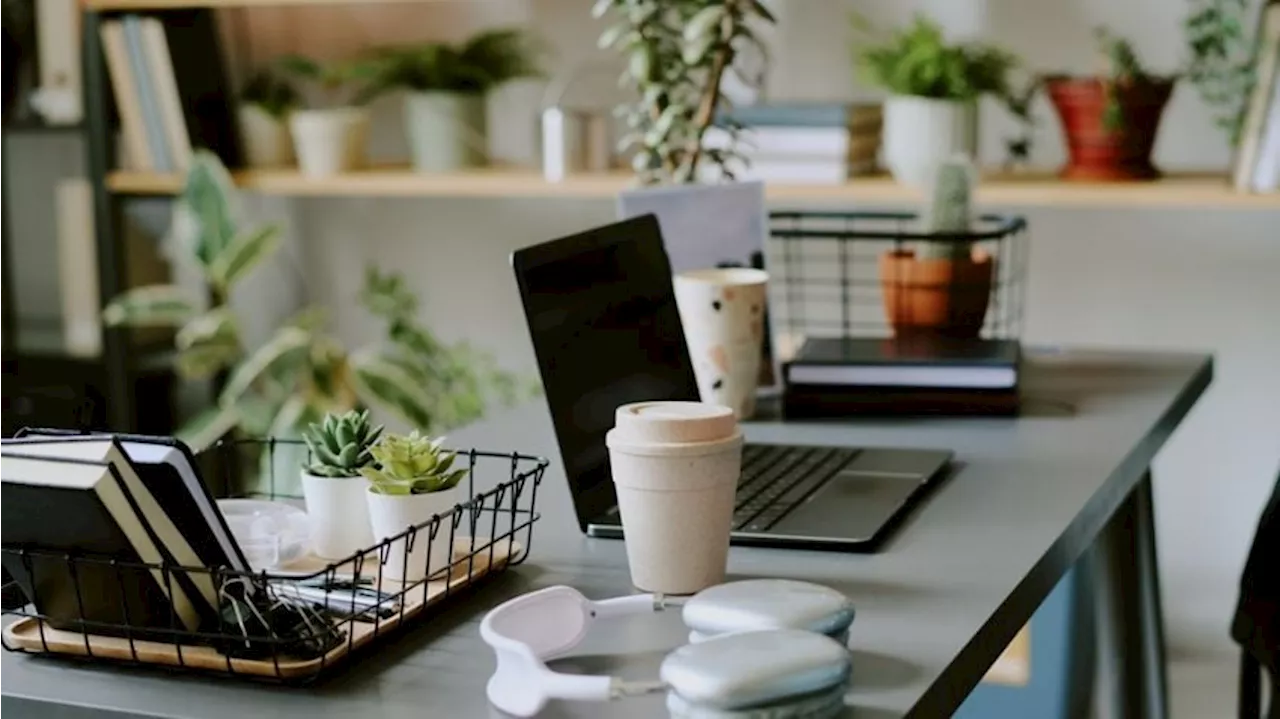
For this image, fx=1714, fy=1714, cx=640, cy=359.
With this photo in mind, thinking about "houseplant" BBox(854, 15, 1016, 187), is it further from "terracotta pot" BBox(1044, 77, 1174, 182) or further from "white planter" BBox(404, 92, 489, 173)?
"white planter" BBox(404, 92, 489, 173)

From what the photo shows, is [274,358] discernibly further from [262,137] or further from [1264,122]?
[1264,122]

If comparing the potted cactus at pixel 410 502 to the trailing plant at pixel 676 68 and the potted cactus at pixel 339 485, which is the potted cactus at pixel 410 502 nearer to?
the potted cactus at pixel 339 485

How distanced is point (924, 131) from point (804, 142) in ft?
0.65

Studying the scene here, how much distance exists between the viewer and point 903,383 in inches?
69.1

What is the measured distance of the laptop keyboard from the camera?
131 cm

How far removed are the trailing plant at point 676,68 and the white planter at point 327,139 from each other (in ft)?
→ 3.92

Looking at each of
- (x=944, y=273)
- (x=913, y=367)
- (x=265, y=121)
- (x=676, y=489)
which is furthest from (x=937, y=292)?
(x=265, y=121)

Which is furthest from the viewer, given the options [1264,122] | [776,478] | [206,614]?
[1264,122]

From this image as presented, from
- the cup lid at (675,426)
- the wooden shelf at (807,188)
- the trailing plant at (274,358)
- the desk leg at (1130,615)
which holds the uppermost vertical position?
the wooden shelf at (807,188)

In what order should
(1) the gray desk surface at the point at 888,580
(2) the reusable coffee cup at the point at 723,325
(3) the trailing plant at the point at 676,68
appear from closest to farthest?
1. (1) the gray desk surface at the point at 888,580
2. (2) the reusable coffee cup at the point at 723,325
3. (3) the trailing plant at the point at 676,68

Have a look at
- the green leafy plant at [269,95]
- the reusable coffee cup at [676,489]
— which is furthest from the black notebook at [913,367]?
the green leafy plant at [269,95]

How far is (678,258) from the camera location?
1.73 m

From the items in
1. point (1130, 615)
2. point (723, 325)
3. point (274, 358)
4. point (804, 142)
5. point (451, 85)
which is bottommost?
point (1130, 615)

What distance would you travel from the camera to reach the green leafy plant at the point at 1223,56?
254cm
